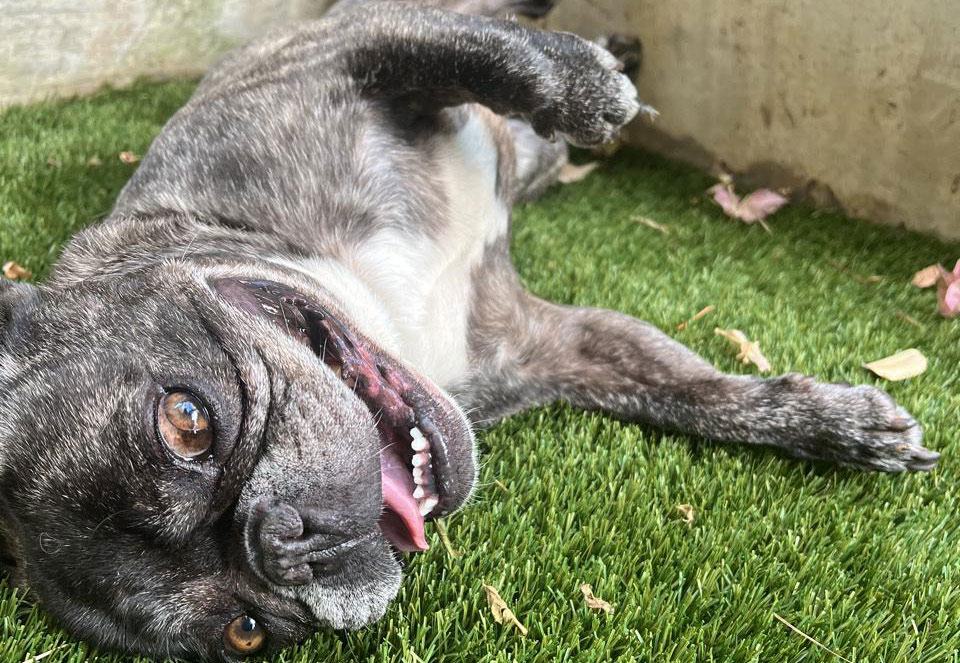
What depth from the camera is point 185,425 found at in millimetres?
1688

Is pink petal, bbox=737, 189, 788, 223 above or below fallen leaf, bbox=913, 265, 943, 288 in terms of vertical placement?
below

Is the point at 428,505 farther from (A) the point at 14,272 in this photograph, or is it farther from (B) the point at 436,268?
(A) the point at 14,272

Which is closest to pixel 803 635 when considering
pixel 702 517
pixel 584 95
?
pixel 702 517

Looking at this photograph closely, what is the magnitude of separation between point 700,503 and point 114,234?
2.02 meters

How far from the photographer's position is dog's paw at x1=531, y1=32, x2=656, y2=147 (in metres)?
2.69

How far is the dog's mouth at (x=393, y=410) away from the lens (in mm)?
1950

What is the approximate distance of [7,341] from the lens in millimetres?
2008

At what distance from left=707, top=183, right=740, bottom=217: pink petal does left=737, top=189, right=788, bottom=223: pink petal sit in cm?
5

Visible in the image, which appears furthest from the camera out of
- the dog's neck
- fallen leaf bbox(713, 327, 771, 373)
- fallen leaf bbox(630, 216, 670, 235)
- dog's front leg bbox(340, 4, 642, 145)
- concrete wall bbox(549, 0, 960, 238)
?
fallen leaf bbox(630, 216, 670, 235)

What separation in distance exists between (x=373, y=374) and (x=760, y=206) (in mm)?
2741

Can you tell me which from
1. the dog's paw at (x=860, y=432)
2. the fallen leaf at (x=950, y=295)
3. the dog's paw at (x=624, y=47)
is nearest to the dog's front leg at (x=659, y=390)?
the dog's paw at (x=860, y=432)

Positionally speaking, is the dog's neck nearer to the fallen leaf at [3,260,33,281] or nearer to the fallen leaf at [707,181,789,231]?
the fallen leaf at [3,260,33,281]

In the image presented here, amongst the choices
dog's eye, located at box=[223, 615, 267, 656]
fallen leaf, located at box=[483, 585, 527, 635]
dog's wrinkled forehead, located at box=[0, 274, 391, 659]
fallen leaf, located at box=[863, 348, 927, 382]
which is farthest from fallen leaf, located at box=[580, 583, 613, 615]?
fallen leaf, located at box=[863, 348, 927, 382]

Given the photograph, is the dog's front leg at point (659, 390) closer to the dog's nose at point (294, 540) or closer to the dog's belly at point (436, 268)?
the dog's belly at point (436, 268)
